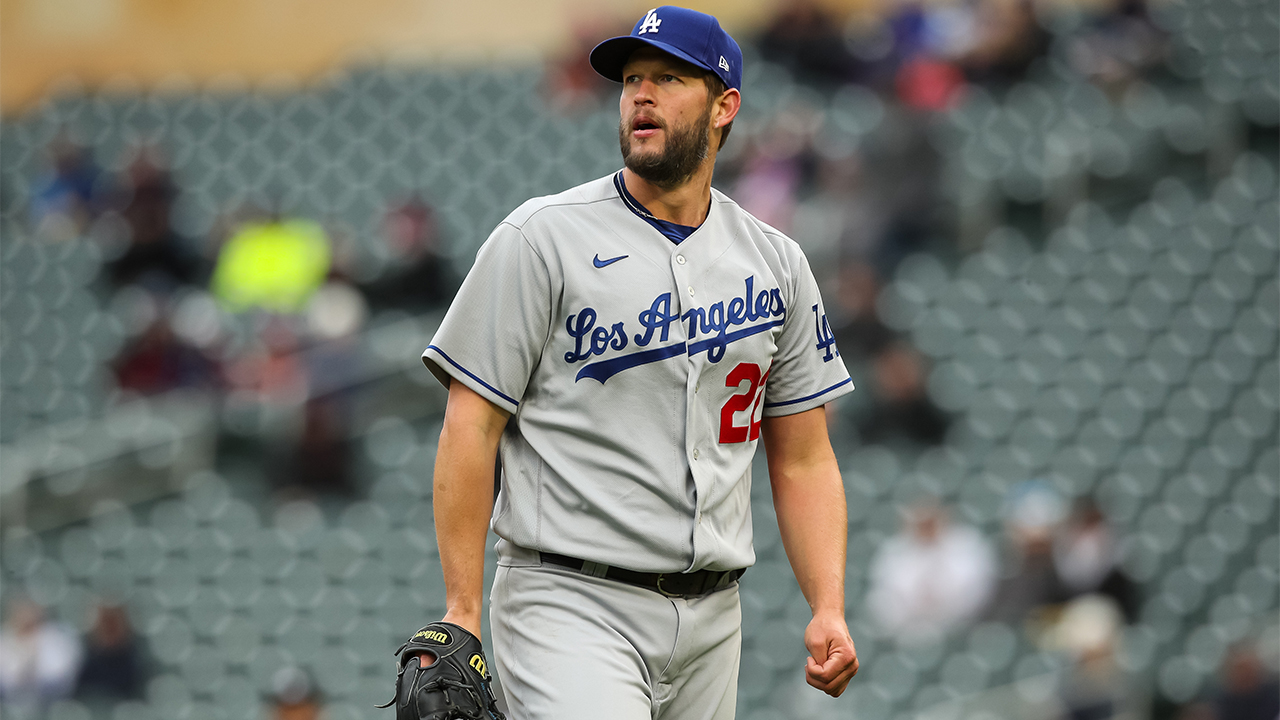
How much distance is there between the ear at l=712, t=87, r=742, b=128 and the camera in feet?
7.72

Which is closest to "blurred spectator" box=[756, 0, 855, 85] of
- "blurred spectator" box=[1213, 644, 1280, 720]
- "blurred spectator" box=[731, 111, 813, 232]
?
"blurred spectator" box=[731, 111, 813, 232]

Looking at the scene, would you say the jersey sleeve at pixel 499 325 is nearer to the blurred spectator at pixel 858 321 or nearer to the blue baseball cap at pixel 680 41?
the blue baseball cap at pixel 680 41

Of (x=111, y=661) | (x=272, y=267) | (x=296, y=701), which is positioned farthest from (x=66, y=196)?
(x=296, y=701)

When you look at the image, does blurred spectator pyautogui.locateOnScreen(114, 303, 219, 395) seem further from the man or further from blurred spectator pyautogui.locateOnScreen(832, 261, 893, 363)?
the man

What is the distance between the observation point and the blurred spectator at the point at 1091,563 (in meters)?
6.51

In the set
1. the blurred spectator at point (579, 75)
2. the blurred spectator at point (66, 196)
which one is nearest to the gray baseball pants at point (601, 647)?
the blurred spectator at point (579, 75)

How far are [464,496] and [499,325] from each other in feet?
0.93

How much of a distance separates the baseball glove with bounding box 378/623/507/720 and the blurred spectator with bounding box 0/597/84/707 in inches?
224

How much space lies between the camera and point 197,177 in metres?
9.41

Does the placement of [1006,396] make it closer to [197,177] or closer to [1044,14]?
[1044,14]

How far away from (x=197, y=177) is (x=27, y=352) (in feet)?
5.52

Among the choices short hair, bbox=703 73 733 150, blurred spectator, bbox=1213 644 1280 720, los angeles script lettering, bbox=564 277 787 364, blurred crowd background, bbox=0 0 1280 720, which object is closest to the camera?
los angeles script lettering, bbox=564 277 787 364

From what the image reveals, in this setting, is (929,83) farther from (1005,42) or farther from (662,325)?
(662,325)

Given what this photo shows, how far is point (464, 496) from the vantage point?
2.13m
